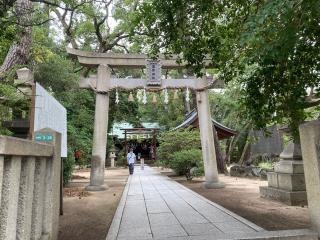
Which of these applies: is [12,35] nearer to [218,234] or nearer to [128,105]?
[218,234]

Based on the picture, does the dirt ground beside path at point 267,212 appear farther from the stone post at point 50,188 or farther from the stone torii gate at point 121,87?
the stone torii gate at point 121,87

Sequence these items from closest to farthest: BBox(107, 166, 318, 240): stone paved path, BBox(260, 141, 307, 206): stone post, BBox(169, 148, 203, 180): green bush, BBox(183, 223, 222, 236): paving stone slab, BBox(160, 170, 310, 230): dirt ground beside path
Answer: BBox(107, 166, 318, 240): stone paved path, BBox(183, 223, 222, 236): paving stone slab, BBox(160, 170, 310, 230): dirt ground beside path, BBox(260, 141, 307, 206): stone post, BBox(169, 148, 203, 180): green bush

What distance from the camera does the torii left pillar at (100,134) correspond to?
13.2 m

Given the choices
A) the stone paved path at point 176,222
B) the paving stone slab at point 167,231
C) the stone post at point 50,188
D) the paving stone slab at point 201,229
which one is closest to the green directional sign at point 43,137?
the stone post at point 50,188

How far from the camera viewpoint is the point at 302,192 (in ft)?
28.0

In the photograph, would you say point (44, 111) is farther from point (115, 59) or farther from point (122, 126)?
point (122, 126)

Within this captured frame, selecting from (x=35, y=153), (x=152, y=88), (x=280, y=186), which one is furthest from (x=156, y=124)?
(x=35, y=153)

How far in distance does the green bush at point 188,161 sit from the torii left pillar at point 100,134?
4510 mm

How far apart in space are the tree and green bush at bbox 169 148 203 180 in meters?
9.33

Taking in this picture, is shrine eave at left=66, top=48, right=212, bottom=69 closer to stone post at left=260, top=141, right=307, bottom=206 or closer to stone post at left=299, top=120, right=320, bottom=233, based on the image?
stone post at left=260, top=141, right=307, bottom=206

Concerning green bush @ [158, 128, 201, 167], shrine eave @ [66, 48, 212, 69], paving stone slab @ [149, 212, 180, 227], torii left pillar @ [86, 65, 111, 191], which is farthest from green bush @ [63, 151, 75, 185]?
paving stone slab @ [149, 212, 180, 227]

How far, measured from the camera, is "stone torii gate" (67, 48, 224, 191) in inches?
531

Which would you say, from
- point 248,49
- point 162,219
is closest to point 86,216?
point 162,219

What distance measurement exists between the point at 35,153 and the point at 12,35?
138 inches
